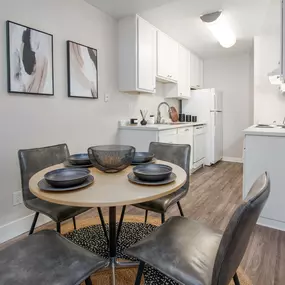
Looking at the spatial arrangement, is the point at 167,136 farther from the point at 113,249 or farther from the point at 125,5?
the point at 113,249

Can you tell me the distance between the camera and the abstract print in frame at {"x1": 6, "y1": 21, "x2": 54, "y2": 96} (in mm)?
2031

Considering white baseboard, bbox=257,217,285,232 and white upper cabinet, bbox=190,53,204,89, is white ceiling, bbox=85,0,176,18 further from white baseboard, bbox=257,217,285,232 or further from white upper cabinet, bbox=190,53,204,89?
white baseboard, bbox=257,217,285,232

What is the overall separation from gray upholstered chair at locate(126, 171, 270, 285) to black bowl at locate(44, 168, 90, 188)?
1.35 feet

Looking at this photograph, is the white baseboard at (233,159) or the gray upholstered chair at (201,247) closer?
the gray upholstered chair at (201,247)

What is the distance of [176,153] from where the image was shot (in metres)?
2.09

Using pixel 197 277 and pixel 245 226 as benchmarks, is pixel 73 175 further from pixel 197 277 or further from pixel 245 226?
pixel 245 226

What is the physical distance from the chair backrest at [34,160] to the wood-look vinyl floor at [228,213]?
65 cm

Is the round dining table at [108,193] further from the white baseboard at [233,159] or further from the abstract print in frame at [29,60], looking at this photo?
the white baseboard at [233,159]

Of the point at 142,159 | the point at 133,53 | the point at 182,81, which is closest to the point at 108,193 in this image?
the point at 142,159

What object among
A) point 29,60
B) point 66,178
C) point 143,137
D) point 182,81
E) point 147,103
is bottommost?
point 66,178

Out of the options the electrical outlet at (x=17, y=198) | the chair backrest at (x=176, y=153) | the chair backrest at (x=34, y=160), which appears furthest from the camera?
the electrical outlet at (x=17, y=198)

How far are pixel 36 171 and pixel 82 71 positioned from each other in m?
1.32

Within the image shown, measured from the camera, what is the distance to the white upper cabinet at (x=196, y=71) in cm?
502

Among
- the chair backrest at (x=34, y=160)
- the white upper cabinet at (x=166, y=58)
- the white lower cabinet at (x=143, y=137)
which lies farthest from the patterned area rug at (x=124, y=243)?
the white upper cabinet at (x=166, y=58)
